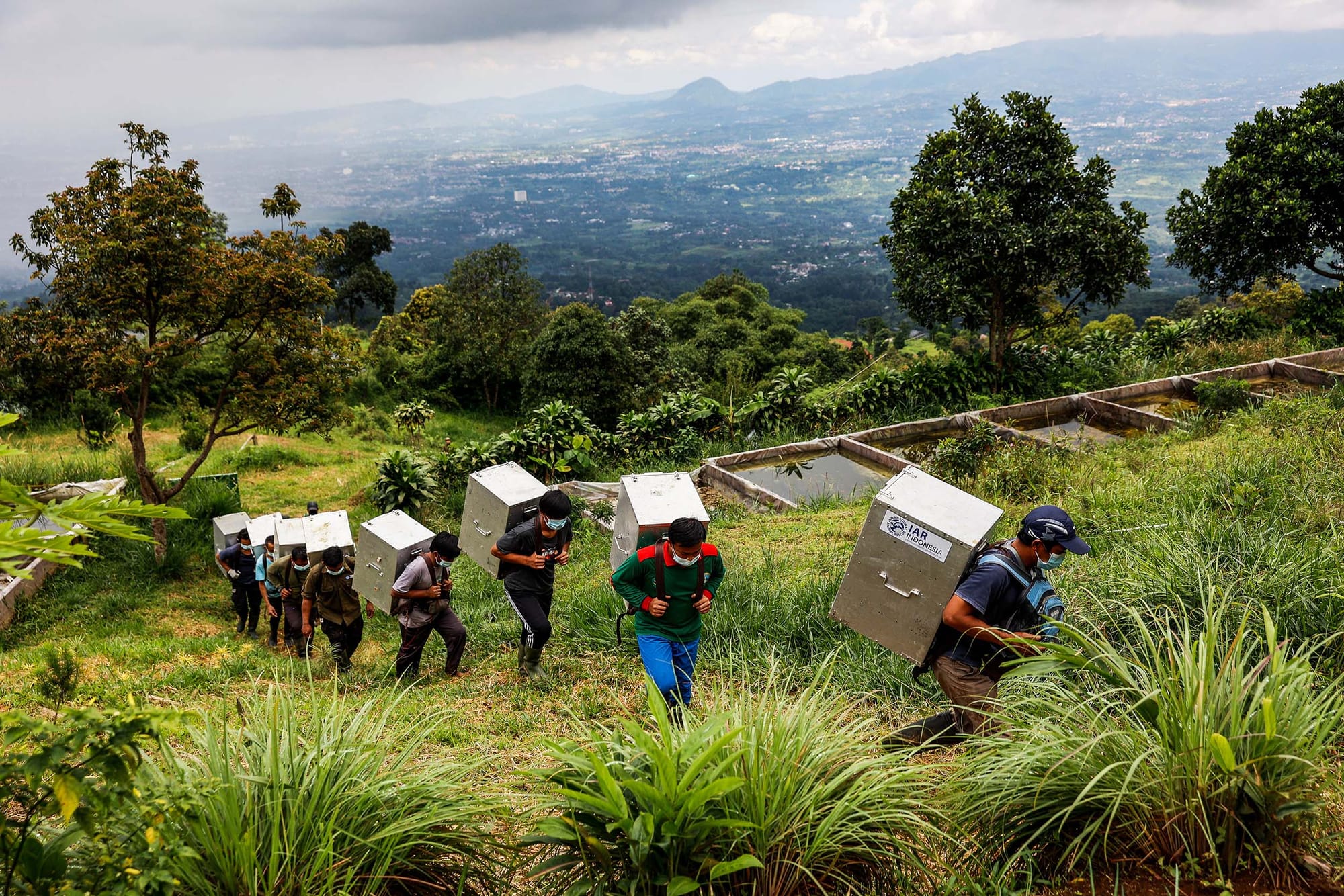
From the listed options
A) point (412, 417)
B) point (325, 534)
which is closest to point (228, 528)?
point (325, 534)

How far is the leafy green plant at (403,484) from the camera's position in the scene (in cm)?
1230

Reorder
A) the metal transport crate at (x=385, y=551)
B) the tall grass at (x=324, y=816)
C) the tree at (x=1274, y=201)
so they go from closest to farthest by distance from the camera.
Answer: the tall grass at (x=324, y=816) < the metal transport crate at (x=385, y=551) < the tree at (x=1274, y=201)

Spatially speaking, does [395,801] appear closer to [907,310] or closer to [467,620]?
[467,620]

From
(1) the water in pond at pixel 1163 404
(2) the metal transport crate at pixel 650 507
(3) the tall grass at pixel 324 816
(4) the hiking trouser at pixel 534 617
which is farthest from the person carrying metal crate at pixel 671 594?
(1) the water in pond at pixel 1163 404

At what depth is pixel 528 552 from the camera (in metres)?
5.54

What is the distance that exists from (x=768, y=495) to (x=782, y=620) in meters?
4.60

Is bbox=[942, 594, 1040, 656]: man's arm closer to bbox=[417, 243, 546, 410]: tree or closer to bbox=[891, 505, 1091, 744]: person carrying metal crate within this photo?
bbox=[891, 505, 1091, 744]: person carrying metal crate

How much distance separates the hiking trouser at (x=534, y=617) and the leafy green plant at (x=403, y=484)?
715 cm

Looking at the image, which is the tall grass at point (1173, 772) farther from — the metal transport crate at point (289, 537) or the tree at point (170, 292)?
the tree at point (170, 292)

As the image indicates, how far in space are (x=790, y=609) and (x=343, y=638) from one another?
3542 millimetres

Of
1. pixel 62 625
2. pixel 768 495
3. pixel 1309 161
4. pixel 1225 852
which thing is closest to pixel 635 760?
pixel 1225 852

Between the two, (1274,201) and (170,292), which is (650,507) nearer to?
(170,292)

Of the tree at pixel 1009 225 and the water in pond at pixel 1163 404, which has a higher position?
the tree at pixel 1009 225

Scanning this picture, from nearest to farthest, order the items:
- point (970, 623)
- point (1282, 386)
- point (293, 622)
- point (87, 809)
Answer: point (87, 809) → point (970, 623) → point (293, 622) → point (1282, 386)
